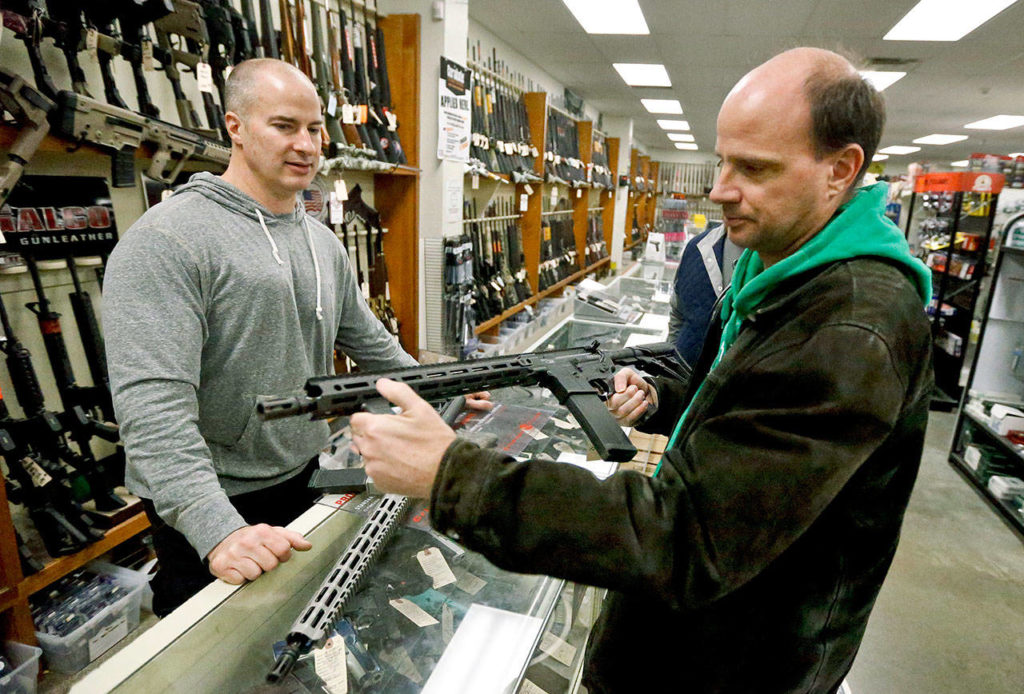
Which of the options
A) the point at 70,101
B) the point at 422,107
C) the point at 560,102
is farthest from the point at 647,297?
the point at 70,101

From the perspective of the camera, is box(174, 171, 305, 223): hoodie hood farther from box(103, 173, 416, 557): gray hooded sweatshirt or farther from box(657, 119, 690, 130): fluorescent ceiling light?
box(657, 119, 690, 130): fluorescent ceiling light

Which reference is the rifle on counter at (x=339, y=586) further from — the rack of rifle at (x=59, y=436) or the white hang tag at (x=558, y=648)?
the rack of rifle at (x=59, y=436)

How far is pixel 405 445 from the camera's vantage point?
810 millimetres

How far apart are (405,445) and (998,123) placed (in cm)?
1159

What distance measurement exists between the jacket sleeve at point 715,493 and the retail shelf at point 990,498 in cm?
428

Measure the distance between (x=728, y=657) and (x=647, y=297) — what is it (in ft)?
14.2

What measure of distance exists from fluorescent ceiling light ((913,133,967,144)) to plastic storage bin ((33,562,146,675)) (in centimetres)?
1348

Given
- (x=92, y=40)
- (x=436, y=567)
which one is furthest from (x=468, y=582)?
(x=92, y=40)

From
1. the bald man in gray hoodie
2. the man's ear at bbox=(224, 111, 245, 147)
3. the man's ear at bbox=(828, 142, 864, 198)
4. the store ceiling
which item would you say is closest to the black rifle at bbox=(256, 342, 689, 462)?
the bald man in gray hoodie

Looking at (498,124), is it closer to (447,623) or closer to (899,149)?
(447,623)

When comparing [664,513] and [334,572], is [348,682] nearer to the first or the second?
[334,572]

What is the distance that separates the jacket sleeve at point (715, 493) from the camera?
2.20ft

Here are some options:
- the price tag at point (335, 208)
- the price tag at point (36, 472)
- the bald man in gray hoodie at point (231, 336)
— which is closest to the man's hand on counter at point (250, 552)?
the bald man in gray hoodie at point (231, 336)

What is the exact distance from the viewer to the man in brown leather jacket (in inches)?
26.7
